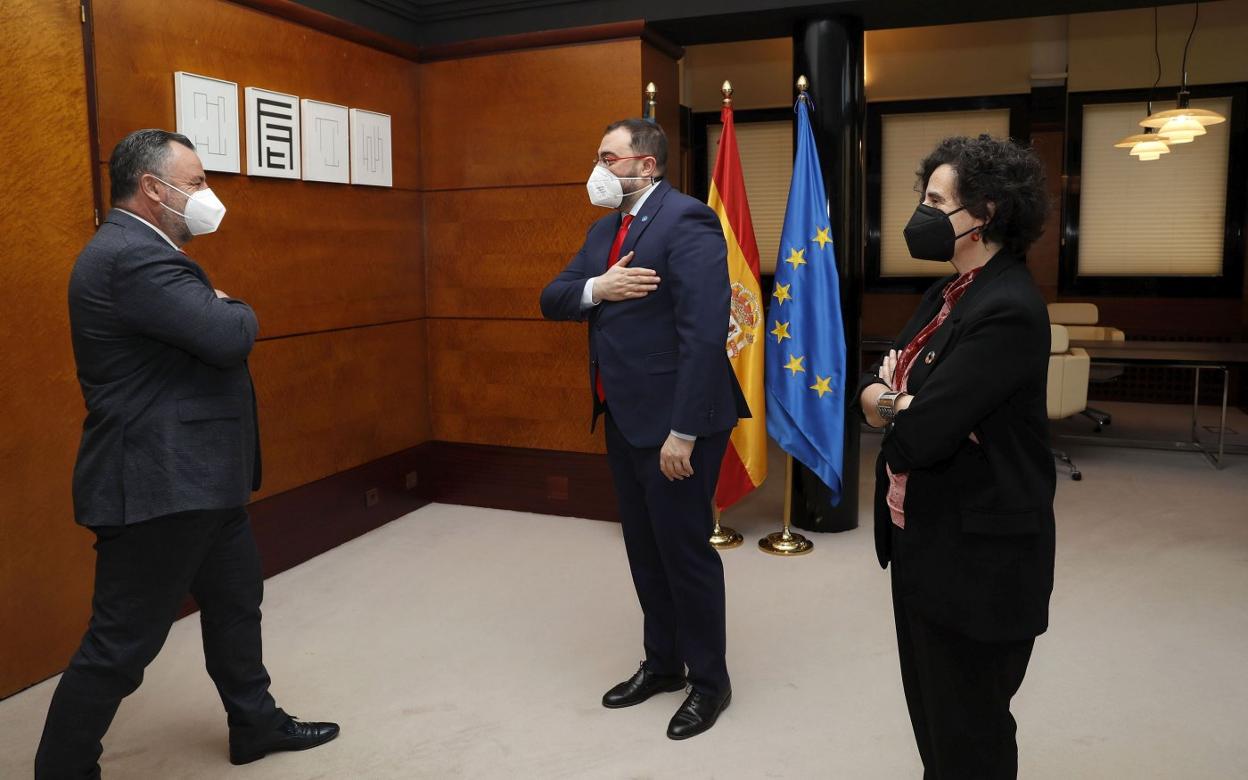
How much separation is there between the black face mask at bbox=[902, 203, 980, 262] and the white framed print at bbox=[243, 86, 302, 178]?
2956mm

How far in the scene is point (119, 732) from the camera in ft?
9.06

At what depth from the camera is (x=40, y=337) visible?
303 centimetres

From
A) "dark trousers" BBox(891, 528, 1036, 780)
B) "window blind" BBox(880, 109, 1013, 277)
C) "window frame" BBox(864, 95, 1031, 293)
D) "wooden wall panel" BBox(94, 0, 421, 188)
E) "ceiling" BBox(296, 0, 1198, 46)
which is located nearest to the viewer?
"dark trousers" BBox(891, 528, 1036, 780)

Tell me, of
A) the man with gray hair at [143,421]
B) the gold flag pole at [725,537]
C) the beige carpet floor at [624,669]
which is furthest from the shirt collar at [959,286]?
the gold flag pole at [725,537]

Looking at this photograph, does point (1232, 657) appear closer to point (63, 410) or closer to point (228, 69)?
point (63, 410)

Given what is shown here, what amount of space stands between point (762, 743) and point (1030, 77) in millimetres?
7314

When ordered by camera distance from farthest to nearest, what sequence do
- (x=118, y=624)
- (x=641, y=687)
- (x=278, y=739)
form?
(x=641, y=687) < (x=278, y=739) < (x=118, y=624)

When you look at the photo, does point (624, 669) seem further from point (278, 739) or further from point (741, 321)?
point (741, 321)

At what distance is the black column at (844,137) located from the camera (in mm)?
4395

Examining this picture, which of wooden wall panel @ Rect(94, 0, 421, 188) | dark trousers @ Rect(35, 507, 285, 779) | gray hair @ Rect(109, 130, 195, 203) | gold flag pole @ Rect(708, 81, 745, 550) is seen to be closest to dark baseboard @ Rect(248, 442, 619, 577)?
gold flag pole @ Rect(708, 81, 745, 550)

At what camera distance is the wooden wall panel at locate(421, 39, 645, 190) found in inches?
181

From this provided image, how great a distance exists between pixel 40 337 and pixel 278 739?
1.52 meters

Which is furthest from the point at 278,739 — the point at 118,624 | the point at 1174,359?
the point at 1174,359

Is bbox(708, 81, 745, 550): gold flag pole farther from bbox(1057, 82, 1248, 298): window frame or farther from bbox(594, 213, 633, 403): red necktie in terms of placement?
bbox(1057, 82, 1248, 298): window frame
